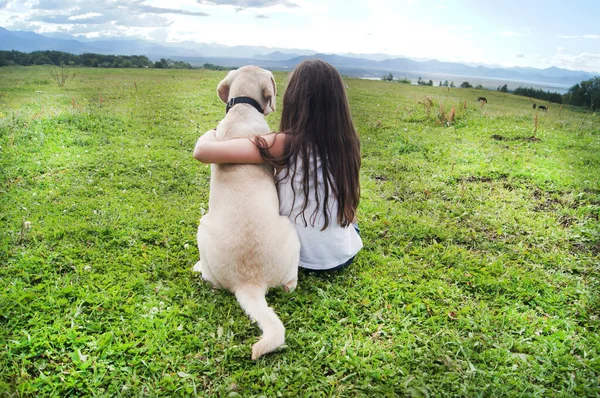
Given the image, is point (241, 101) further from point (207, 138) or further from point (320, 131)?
point (320, 131)

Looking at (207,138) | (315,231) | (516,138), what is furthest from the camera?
(516,138)

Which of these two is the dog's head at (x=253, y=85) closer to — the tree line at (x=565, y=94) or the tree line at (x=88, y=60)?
the tree line at (x=88, y=60)

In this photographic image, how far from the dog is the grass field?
30cm

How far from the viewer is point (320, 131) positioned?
3.54m

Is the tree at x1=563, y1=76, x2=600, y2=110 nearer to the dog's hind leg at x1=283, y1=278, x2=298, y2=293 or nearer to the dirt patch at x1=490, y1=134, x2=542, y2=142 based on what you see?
the dirt patch at x1=490, y1=134, x2=542, y2=142

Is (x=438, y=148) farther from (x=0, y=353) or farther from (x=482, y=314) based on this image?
(x=0, y=353)

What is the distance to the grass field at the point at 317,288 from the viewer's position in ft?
9.22

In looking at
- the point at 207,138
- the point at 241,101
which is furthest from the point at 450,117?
the point at 207,138

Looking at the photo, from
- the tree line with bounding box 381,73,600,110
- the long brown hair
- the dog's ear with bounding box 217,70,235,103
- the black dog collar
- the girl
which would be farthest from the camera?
the tree line with bounding box 381,73,600,110

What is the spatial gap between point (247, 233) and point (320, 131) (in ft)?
3.93

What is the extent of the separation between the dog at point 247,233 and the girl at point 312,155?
18cm

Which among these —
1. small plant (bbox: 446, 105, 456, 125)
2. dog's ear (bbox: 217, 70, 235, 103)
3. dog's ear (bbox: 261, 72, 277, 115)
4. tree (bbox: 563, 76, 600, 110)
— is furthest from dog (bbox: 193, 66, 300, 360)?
tree (bbox: 563, 76, 600, 110)

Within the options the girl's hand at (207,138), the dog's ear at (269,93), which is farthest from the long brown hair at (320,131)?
the girl's hand at (207,138)

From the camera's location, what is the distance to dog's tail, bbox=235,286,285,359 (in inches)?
108
